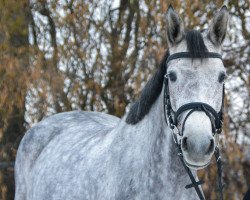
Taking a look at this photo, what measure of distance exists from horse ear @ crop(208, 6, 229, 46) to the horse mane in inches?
4.1

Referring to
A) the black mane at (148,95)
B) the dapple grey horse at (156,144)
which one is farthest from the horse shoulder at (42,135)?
the black mane at (148,95)

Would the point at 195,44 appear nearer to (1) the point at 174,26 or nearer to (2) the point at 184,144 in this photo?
(1) the point at 174,26

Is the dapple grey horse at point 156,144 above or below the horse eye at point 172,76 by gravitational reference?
below

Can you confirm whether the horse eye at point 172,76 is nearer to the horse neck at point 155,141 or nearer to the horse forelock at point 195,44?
the horse forelock at point 195,44

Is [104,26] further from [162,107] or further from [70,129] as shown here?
[162,107]

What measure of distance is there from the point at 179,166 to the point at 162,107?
1.14 feet

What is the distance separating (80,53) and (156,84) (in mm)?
2851

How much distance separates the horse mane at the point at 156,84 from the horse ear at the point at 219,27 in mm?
104

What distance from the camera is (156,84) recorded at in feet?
10.6

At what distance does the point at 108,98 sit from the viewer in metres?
6.23

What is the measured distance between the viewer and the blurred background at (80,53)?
5.70 m

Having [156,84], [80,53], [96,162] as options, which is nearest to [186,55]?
[156,84]

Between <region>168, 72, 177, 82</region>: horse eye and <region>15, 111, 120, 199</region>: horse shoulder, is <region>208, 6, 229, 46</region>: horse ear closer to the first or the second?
<region>168, 72, 177, 82</region>: horse eye

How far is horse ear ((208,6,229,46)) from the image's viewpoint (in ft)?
10.2
